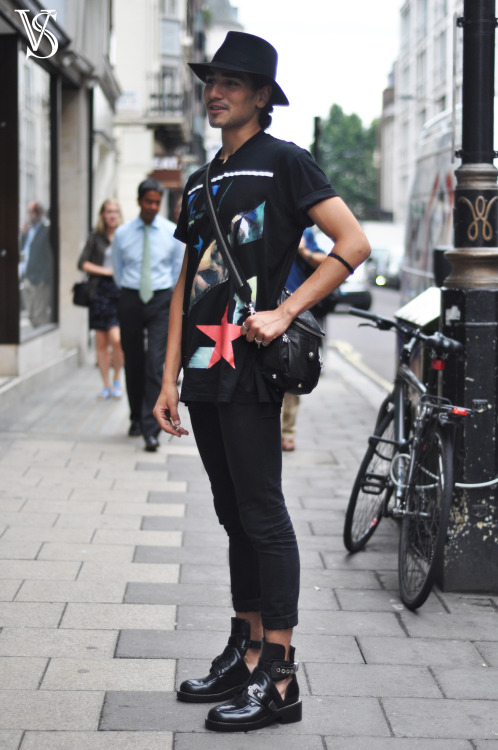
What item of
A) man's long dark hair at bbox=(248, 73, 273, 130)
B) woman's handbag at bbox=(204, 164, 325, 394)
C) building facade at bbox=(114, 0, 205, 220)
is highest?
building facade at bbox=(114, 0, 205, 220)

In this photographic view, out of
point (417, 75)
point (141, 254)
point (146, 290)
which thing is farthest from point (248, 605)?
point (417, 75)

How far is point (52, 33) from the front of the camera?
11.1 metres

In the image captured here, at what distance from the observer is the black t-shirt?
3213 mm

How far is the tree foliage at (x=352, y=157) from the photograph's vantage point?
11119 centimetres

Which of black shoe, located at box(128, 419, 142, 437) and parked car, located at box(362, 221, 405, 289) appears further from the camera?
parked car, located at box(362, 221, 405, 289)

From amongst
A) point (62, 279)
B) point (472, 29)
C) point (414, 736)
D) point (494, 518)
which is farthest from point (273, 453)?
point (62, 279)

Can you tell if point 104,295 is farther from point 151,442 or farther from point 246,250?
point 246,250

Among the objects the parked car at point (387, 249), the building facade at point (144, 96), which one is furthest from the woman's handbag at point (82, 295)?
the parked car at point (387, 249)

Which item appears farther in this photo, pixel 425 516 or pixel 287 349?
pixel 425 516

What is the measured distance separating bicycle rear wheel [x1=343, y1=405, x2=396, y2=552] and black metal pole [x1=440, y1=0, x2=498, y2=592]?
0.65m

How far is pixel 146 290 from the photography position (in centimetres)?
812

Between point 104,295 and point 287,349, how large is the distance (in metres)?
7.81

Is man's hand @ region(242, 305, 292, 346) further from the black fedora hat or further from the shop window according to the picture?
the shop window

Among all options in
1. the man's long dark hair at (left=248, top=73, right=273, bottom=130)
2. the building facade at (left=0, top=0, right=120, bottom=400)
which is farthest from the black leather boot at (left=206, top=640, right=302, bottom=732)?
the building facade at (left=0, top=0, right=120, bottom=400)
